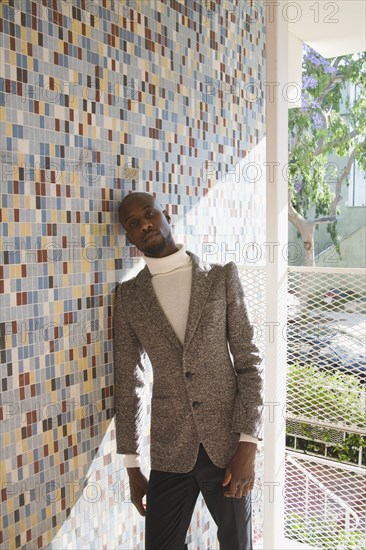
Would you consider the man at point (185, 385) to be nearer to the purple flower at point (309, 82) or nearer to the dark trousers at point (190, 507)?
the dark trousers at point (190, 507)

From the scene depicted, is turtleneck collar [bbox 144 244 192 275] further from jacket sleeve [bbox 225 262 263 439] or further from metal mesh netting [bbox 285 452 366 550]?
metal mesh netting [bbox 285 452 366 550]

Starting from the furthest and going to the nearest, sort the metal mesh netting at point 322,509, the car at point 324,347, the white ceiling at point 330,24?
the metal mesh netting at point 322,509 → the white ceiling at point 330,24 → the car at point 324,347

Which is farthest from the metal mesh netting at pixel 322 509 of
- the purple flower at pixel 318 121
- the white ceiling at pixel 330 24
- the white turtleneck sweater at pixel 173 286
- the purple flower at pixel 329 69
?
the purple flower at pixel 329 69

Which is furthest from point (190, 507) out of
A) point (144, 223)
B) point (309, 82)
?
point (309, 82)

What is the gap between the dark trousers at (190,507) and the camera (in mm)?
1705

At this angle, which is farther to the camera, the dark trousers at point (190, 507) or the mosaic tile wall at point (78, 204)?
the dark trousers at point (190, 507)

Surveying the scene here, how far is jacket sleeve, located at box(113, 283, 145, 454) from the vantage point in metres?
1.75

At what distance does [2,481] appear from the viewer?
1.42 metres

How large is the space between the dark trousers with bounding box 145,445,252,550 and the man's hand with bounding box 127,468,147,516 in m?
0.05

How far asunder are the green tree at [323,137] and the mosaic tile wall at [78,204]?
2442 millimetres

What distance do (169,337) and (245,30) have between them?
1547mm

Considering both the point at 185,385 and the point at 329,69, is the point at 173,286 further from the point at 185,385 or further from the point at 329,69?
the point at 329,69

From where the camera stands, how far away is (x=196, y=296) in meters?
1.71

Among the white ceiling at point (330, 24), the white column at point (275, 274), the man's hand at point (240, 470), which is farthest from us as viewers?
the white ceiling at point (330, 24)
